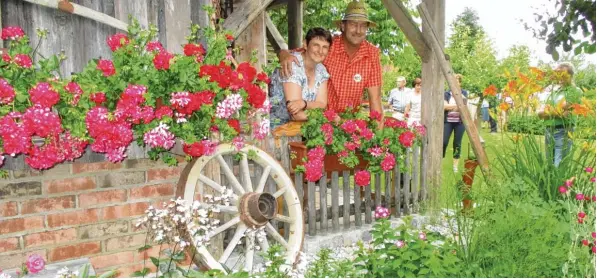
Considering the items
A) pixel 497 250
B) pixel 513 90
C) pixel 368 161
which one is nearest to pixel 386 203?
pixel 368 161

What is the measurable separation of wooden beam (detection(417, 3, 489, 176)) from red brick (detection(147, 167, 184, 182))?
107 inches

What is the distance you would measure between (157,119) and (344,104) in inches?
95.6

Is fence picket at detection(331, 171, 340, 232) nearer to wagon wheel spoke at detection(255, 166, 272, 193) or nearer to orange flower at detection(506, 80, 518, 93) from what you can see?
wagon wheel spoke at detection(255, 166, 272, 193)

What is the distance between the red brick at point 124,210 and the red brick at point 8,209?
18.8 inches

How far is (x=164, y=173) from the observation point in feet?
11.3

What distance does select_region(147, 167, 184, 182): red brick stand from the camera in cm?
338

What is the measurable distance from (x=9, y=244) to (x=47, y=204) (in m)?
0.28

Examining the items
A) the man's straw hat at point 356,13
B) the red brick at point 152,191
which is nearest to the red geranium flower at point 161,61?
the red brick at point 152,191

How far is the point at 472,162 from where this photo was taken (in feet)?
16.3

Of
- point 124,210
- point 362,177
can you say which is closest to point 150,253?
point 124,210

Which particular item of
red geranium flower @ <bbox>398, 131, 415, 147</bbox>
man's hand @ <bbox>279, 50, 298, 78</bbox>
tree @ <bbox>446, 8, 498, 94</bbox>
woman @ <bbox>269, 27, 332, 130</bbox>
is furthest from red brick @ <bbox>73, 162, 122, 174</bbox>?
tree @ <bbox>446, 8, 498, 94</bbox>

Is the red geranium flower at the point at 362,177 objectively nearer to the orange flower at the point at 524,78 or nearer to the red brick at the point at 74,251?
the orange flower at the point at 524,78

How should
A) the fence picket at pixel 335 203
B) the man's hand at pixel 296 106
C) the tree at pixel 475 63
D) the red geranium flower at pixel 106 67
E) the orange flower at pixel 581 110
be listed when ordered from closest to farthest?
the red geranium flower at pixel 106 67 → the orange flower at pixel 581 110 → the man's hand at pixel 296 106 → the fence picket at pixel 335 203 → the tree at pixel 475 63

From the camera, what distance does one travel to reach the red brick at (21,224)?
292 cm
